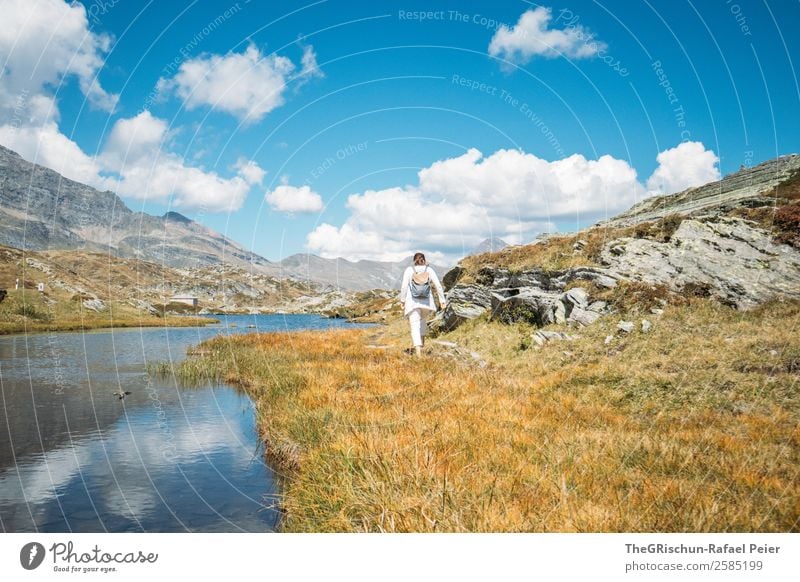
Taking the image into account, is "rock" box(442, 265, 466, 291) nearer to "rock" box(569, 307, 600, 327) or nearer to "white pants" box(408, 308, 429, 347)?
"rock" box(569, 307, 600, 327)

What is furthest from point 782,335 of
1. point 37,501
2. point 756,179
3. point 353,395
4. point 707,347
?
point 756,179

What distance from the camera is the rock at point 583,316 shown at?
14961 mm

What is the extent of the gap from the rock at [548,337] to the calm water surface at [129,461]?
973 cm

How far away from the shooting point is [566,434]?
6.50 metres

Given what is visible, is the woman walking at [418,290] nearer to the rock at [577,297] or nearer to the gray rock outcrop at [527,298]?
the gray rock outcrop at [527,298]

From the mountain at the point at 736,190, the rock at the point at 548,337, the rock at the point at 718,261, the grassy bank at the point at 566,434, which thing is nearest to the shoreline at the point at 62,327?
the grassy bank at the point at 566,434

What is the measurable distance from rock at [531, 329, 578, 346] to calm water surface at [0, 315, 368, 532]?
9731mm

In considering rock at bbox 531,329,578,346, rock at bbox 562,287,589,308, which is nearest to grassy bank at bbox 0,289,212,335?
rock at bbox 531,329,578,346

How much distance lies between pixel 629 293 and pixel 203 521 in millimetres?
14333

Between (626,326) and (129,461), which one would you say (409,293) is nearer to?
(626,326)

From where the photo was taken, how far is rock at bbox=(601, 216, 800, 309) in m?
13.7

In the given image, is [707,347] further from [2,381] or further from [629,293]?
[2,381]

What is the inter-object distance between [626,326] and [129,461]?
13.2 meters

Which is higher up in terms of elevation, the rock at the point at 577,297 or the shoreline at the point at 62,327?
the rock at the point at 577,297
